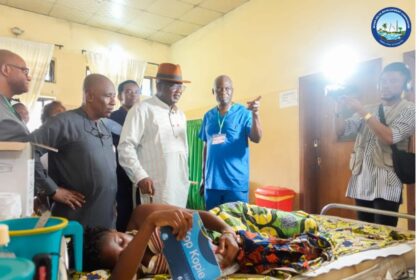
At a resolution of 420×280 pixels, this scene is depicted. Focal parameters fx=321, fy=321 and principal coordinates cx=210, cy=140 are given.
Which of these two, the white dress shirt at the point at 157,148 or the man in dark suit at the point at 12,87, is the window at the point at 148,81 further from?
the man in dark suit at the point at 12,87

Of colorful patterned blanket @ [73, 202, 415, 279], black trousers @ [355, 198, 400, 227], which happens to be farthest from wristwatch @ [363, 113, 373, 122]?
colorful patterned blanket @ [73, 202, 415, 279]

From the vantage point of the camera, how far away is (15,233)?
2.09ft

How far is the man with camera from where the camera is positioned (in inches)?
73.4

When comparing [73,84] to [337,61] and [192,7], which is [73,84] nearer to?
[192,7]

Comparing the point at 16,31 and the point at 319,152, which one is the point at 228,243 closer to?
the point at 319,152

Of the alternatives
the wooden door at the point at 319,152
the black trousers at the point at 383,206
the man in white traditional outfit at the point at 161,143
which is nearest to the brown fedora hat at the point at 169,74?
the man in white traditional outfit at the point at 161,143

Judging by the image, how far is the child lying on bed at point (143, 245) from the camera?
1.02 m

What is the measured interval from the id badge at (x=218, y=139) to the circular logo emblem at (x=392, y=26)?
4.94 feet

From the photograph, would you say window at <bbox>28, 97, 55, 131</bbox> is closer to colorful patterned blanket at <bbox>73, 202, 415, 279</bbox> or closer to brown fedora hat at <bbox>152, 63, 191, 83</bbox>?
brown fedora hat at <bbox>152, 63, 191, 83</bbox>

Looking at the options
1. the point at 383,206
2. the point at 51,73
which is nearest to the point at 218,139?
the point at 383,206

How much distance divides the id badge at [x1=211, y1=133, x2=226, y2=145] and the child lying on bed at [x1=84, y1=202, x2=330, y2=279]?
85cm

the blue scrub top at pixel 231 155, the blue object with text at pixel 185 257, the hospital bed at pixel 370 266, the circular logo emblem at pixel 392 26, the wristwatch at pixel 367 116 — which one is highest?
the circular logo emblem at pixel 392 26

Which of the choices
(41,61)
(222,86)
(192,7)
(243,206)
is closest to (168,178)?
(243,206)

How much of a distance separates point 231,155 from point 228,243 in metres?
1.29
